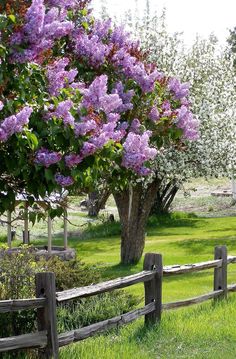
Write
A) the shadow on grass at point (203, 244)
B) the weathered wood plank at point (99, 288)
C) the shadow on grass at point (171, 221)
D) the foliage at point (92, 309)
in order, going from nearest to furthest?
the weathered wood plank at point (99, 288)
the foliage at point (92, 309)
the shadow on grass at point (203, 244)
the shadow on grass at point (171, 221)

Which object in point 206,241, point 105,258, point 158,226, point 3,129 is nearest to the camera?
point 3,129

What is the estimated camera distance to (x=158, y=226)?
4228 cm

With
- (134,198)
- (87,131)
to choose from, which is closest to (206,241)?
(134,198)

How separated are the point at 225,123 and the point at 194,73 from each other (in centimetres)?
236

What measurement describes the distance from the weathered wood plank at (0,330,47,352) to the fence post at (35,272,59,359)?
0.09 m

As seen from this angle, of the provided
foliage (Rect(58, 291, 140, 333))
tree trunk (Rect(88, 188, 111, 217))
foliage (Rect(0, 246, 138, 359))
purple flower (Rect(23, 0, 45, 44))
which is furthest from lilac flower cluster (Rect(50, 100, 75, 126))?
tree trunk (Rect(88, 188, 111, 217))

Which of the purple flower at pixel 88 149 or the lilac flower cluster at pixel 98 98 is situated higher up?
the lilac flower cluster at pixel 98 98

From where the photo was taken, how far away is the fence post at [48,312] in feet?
28.7

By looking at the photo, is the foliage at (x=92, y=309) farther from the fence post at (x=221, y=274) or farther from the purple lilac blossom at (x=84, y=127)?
the purple lilac blossom at (x=84, y=127)

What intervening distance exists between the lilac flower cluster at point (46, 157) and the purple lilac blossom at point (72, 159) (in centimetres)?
10

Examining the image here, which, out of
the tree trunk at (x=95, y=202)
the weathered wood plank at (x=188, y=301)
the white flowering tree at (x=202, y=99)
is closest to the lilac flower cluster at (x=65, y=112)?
the weathered wood plank at (x=188, y=301)

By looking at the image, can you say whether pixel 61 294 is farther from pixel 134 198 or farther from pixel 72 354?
pixel 134 198

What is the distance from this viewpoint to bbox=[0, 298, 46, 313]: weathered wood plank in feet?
26.9

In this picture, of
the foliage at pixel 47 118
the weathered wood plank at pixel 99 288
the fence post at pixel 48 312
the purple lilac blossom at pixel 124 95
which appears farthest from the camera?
the weathered wood plank at pixel 99 288
